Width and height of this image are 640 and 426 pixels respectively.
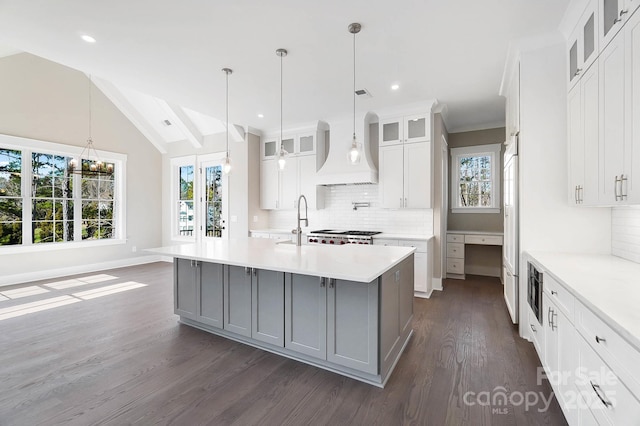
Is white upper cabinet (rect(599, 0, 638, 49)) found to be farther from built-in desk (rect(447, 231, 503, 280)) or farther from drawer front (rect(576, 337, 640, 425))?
built-in desk (rect(447, 231, 503, 280))

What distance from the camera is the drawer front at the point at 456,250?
5.48m

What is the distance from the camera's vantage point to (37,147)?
5.38m

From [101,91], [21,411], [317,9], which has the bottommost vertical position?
[21,411]

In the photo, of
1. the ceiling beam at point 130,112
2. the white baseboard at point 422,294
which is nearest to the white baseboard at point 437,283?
the white baseboard at point 422,294

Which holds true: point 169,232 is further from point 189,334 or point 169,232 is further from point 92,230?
point 189,334

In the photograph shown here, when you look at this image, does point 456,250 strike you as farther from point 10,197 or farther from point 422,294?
point 10,197

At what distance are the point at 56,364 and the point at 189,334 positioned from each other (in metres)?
1.06

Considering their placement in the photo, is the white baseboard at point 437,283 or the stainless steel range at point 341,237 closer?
the stainless steel range at point 341,237

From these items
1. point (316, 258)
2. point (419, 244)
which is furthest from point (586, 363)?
point (419, 244)

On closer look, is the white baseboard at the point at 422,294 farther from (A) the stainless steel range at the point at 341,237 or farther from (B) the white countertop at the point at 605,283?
(B) the white countertop at the point at 605,283

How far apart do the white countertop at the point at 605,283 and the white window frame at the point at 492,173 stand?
3.14 meters

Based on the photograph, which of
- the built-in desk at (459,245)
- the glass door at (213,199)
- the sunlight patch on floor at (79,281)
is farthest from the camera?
the glass door at (213,199)

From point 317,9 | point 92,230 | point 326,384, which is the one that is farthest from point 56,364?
point 92,230

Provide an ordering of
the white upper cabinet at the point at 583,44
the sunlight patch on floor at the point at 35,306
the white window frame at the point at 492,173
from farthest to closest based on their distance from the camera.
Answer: the white window frame at the point at 492,173 → the sunlight patch on floor at the point at 35,306 → the white upper cabinet at the point at 583,44
